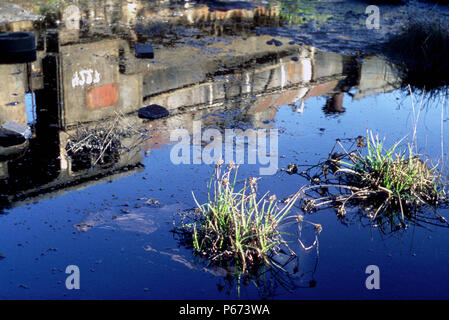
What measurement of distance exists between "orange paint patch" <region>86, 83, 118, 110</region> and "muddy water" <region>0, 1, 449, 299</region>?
31 millimetres

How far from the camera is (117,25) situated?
940 cm

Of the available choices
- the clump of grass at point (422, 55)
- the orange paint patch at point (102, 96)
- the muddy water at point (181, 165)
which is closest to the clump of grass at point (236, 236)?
the muddy water at point (181, 165)

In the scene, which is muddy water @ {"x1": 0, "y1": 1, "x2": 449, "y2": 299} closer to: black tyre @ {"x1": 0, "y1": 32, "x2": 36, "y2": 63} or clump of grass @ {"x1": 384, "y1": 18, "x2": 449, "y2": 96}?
black tyre @ {"x1": 0, "y1": 32, "x2": 36, "y2": 63}

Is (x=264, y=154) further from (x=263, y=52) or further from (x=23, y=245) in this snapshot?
(x=263, y=52)

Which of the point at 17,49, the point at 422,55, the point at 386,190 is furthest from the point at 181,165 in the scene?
the point at 422,55

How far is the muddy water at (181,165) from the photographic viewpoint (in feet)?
11.5

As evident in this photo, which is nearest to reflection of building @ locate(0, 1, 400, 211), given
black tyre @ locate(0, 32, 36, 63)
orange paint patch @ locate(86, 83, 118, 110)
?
orange paint patch @ locate(86, 83, 118, 110)

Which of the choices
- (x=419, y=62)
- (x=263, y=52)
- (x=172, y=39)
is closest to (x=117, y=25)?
(x=172, y=39)

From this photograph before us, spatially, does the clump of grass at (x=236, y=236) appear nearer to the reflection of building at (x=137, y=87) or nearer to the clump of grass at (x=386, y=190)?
the clump of grass at (x=386, y=190)

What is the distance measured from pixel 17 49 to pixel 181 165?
348cm

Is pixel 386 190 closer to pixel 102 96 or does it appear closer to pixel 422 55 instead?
pixel 102 96

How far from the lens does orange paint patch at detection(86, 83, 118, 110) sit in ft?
19.9

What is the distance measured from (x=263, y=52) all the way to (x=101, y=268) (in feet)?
17.9

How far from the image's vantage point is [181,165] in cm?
491
